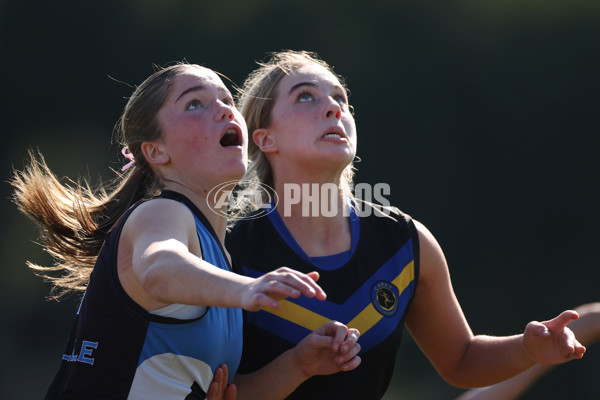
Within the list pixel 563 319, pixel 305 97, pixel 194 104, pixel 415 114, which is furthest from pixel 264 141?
pixel 415 114

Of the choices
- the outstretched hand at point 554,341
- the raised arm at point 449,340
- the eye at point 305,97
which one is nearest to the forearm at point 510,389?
the raised arm at point 449,340

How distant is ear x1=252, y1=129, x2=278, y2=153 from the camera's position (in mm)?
2551

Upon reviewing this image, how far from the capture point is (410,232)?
2533mm

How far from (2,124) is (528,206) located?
136 inches

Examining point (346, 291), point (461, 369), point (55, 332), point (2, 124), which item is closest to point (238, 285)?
point (346, 291)

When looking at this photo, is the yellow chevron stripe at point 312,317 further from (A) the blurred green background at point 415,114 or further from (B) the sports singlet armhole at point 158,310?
(A) the blurred green background at point 415,114

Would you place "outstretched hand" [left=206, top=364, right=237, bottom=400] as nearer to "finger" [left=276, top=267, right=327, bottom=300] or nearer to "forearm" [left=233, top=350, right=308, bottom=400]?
"forearm" [left=233, top=350, right=308, bottom=400]

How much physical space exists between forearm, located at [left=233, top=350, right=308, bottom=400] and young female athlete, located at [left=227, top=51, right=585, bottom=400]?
0.09 meters

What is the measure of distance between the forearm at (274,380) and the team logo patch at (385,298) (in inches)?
14.6

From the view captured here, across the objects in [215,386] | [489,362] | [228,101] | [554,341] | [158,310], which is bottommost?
[489,362]

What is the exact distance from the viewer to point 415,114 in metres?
5.09

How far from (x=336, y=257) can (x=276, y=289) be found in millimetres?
999

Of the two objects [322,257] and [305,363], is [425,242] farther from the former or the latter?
[305,363]

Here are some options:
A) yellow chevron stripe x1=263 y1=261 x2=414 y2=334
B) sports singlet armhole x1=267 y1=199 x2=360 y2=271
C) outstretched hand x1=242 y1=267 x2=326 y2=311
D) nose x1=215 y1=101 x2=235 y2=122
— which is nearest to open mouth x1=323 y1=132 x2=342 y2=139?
sports singlet armhole x1=267 y1=199 x2=360 y2=271
